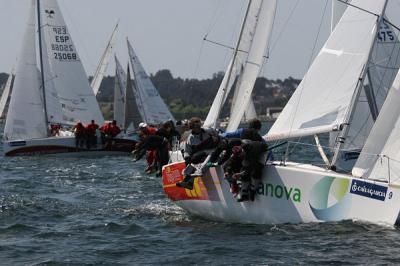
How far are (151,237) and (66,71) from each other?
21682 mm

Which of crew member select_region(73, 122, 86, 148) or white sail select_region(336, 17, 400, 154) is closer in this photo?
white sail select_region(336, 17, 400, 154)

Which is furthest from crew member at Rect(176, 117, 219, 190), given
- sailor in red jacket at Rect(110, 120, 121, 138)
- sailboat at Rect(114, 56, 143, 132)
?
sailboat at Rect(114, 56, 143, 132)

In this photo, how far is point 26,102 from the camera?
94.4 feet

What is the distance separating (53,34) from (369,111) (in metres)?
19.0

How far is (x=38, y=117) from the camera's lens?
94.3ft

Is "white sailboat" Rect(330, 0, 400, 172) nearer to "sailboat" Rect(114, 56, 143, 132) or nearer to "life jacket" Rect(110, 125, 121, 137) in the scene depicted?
"life jacket" Rect(110, 125, 121, 137)

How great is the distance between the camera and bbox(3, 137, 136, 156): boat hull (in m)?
27.3

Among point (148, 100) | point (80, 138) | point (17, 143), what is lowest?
point (17, 143)

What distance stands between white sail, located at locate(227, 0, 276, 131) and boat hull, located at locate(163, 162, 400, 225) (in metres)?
7.29

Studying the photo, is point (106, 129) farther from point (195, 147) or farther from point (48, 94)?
point (195, 147)

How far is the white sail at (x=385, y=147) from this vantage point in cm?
928

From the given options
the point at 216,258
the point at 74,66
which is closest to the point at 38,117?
the point at 74,66

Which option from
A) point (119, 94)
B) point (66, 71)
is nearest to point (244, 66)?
point (66, 71)

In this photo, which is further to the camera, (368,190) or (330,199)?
(330,199)
